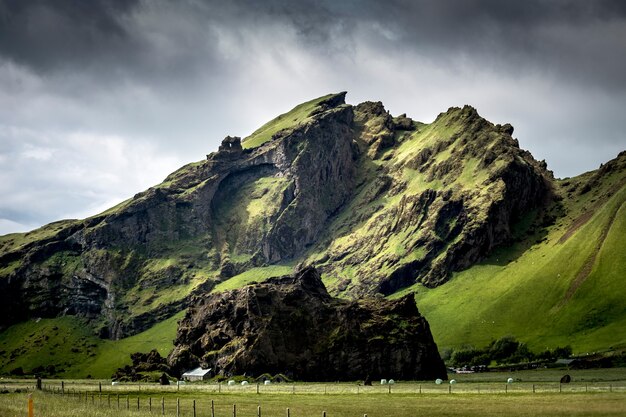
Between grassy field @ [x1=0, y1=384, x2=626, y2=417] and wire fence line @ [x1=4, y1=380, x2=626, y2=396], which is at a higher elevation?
grassy field @ [x1=0, y1=384, x2=626, y2=417]

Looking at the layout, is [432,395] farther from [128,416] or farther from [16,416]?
[16,416]

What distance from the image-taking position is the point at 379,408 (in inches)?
3364

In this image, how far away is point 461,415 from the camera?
74375 mm

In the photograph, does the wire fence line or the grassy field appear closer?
the grassy field

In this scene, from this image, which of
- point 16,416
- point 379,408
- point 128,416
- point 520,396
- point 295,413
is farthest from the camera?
point 520,396

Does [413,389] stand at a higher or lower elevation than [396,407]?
lower

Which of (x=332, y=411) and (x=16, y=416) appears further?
(x=332, y=411)

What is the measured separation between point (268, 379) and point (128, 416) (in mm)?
142453

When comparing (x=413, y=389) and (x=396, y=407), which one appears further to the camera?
(x=413, y=389)

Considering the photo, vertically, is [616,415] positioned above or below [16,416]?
below

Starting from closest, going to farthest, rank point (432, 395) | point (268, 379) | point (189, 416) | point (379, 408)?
point (189, 416) → point (379, 408) → point (432, 395) → point (268, 379)

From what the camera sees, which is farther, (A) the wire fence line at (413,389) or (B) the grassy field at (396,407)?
(A) the wire fence line at (413,389)

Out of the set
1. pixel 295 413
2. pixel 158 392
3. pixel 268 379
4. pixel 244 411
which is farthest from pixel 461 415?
pixel 268 379

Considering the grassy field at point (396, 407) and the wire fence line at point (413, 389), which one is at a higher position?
the grassy field at point (396, 407)
